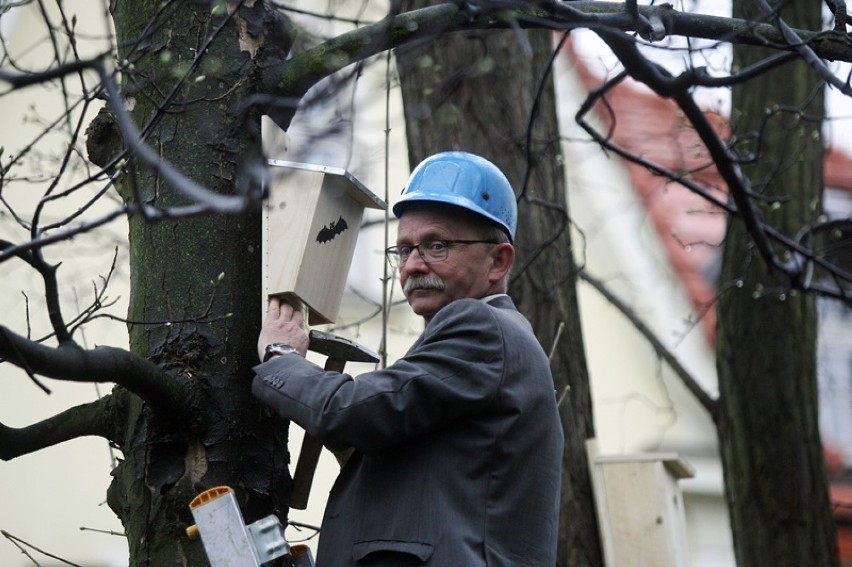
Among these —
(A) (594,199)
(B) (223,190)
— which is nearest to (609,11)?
(B) (223,190)

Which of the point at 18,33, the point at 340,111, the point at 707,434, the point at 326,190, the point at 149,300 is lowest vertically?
the point at 707,434

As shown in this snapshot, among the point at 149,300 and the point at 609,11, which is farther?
the point at 609,11

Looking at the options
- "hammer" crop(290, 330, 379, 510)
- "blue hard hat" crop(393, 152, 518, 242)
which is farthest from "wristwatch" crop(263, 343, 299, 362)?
"blue hard hat" crop(393, 152, 518, 242)

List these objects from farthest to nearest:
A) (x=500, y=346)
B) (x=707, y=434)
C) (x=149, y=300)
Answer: (x=707, y=434) < (x=149, y=300) < (x=500, y=346)

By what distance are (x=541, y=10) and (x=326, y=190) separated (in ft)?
2.44

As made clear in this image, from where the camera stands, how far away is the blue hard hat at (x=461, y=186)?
3.47m

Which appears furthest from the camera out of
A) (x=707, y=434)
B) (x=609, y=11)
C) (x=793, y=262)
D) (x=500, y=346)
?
(x=707, y=434)

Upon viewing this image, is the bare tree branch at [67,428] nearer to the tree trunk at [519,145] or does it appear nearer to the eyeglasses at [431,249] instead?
the eyeglasses at [431,249]

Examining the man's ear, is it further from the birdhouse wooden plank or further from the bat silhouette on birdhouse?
the birdhouse wooden plank

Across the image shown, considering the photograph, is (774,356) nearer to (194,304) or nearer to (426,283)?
(426,283)

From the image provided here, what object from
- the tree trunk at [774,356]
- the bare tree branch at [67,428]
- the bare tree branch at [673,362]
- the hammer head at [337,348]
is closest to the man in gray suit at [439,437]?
the hammer head at [337,348]

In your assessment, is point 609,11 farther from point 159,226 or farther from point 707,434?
point 707,434

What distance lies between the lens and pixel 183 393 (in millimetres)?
3168

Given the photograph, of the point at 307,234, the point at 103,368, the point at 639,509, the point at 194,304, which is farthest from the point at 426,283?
the point at 639,509
